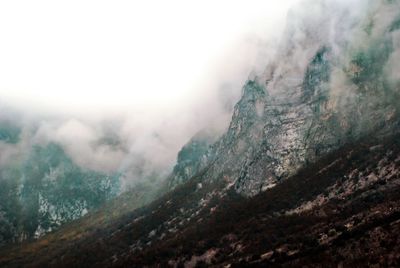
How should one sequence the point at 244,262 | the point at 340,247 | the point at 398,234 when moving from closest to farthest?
the point at 398,234 < the point at 340,247 < the point at 244,262

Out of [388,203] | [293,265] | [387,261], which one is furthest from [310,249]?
[387,261]

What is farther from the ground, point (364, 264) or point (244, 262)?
point (244, 262)

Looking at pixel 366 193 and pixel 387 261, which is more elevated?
pixel 366 193

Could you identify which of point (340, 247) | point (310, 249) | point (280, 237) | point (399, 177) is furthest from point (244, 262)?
point (399, 177)

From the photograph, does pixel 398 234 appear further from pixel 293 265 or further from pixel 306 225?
pixel 306 225

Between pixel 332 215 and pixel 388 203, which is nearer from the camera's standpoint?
pixel 388 203

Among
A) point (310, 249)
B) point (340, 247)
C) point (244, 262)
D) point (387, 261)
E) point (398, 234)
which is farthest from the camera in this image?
point (244, 262)

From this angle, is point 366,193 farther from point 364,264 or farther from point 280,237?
point 364,264

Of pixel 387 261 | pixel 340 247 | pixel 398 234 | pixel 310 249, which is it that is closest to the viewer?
pixel 387 261

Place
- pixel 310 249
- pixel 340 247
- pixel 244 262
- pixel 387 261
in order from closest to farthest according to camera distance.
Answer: pixel 387 261 < pixel 340 247 < pixel 310 249 < pixel 244 262
